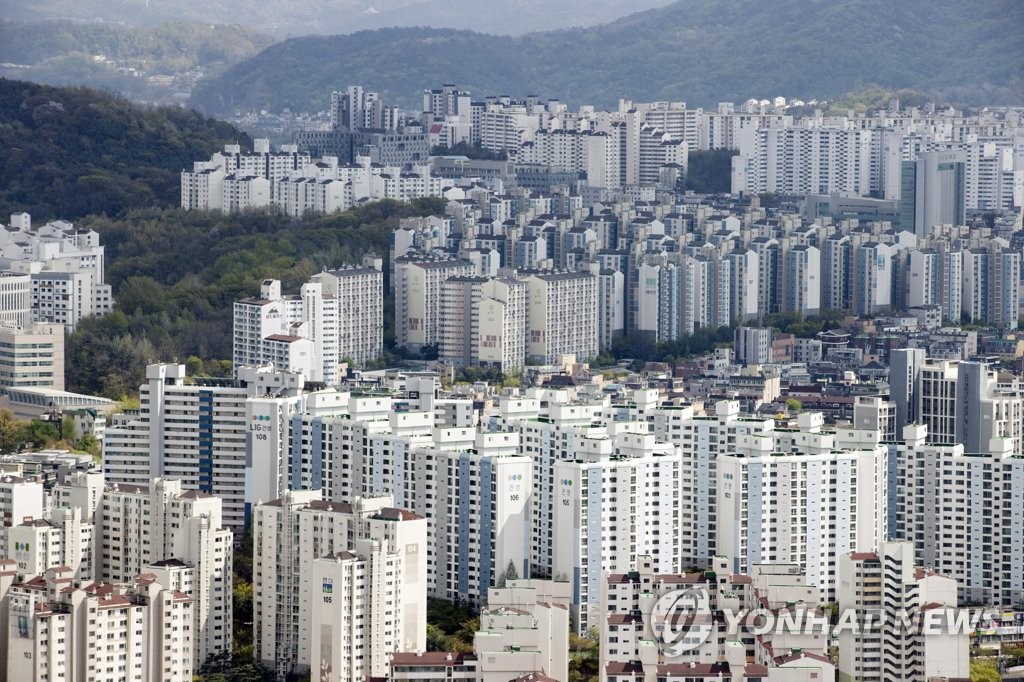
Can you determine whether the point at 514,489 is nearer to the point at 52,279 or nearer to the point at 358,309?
the point at 358,309

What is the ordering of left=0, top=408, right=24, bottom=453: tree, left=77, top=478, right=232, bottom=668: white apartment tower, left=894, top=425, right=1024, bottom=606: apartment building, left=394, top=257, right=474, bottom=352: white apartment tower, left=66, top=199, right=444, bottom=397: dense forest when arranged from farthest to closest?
1. left=394, top=257, right=474, bottom=352: white apartment tower
2. left=66, top=199, right=444, bottom=397: dense forest
3. left=0, top=408, right=24, bottom=453: tree
4. left=894, top=425, right=1024, bottom=606: apartment building
5. left=77, top=478, right=232, bottom=668: white apartment tower

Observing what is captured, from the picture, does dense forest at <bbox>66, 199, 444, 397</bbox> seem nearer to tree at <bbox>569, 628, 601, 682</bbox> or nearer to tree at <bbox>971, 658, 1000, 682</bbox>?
tree at <bbox>569, 628, 601, 682</bbox>

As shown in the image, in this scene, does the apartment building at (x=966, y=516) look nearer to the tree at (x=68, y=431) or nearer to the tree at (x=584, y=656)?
the tree at (x=584, y=656)

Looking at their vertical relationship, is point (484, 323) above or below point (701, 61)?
below

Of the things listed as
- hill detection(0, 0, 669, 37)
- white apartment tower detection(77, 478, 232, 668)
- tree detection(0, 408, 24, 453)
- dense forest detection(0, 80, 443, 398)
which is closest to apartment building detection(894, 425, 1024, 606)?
white apartment tower detection(77, 478, 232, 668)

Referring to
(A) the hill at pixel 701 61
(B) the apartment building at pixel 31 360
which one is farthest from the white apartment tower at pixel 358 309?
(A) the hill at pixel 701 61

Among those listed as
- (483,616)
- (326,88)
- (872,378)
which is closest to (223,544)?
(483,616)

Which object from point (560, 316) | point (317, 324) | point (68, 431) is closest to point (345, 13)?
point (560, 316)
